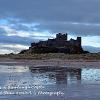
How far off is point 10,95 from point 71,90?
290 centimetres

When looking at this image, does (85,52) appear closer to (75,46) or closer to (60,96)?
(75,46)

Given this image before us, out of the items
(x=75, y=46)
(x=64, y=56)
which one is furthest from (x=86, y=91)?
(x=75, y=46)

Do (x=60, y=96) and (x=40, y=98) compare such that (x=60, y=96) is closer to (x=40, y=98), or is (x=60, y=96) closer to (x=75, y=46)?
(x=40, y=98)

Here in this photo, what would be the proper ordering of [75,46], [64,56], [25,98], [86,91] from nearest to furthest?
1. [25,98]
2. [86,91]
3. [64,56]
4. [75,46]

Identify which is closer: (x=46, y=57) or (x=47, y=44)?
(x=46, y=57)

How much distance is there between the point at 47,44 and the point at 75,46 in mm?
6302

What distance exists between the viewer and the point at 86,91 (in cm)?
1616

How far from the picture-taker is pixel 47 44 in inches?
3098

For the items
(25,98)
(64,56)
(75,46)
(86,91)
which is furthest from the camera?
(75,46)

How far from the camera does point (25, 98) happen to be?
1402 centimetres

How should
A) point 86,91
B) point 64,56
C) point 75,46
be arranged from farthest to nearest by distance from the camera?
point 75,46
point 64,56
point 86,91

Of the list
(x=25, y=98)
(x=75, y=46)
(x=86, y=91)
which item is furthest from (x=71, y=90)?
(x=75, y=46)

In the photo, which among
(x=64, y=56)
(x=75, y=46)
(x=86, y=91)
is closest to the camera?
(x=86, y=91)

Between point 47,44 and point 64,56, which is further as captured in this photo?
point 47,44
